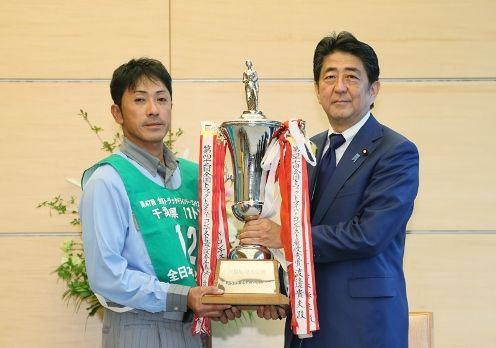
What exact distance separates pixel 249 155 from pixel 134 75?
1.48 ft

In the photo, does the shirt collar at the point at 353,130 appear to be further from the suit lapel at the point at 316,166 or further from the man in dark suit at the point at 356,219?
the suit lapel at the point at 316,166

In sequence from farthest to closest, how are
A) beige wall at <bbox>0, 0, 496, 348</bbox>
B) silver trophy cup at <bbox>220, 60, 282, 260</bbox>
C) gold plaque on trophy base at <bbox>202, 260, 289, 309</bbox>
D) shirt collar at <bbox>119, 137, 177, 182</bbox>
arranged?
beige wall at <bbox>0, 0, 496, 348</bbox> → shirt collar at <bbox>119, 137, 177, 182</bbox> → silver trophy cup at <bbox>220, 60, 282, 260</bbox> → gold plaque on trophy base at <bbox>202, 260, 289, 309</bbox>

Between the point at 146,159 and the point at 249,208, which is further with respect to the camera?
the point at 146,159

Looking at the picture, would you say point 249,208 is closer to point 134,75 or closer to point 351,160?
point 351,160

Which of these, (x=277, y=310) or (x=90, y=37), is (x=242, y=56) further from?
(x=277, y=310)

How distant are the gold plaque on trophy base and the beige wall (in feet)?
4.53

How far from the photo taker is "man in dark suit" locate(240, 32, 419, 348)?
208 cm

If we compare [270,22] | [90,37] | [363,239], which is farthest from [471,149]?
[90,37]

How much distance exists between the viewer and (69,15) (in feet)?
11.1

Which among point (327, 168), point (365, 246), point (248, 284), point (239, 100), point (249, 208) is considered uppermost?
point (239, 100)

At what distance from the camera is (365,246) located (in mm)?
2053

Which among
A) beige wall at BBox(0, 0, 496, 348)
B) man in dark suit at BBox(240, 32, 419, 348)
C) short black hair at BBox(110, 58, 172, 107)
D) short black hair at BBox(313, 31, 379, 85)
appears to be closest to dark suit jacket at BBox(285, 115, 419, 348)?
man in dark suit at BBox(240, 32, 419, 348)

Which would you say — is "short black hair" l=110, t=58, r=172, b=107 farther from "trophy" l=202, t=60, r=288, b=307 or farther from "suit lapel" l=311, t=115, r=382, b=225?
"suit lapel" l=311, t=115, r=382, b=225

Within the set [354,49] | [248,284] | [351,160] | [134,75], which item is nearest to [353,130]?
[351,160]
